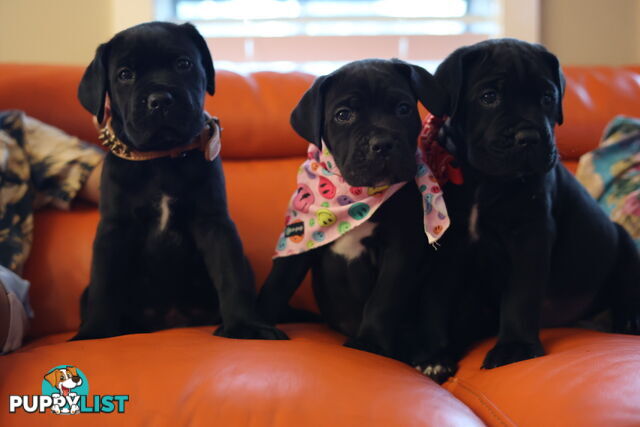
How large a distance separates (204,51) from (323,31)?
4.41 feet

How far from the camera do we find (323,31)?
3150 mm

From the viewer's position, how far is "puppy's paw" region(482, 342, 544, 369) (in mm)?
1571

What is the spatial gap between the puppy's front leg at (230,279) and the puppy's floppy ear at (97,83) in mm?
389

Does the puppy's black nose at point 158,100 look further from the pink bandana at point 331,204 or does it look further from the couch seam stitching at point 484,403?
the couch seam stitching at point 484,403

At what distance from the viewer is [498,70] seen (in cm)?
167

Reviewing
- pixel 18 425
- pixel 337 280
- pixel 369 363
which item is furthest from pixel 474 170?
pixel 18 425

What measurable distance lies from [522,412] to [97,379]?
31.8 inches

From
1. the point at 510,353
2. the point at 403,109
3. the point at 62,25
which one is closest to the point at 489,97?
the point at 403,109

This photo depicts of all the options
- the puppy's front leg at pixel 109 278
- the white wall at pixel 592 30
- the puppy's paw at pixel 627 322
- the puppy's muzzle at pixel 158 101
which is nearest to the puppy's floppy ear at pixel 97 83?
the puppy's muzzle at pixel 158 101

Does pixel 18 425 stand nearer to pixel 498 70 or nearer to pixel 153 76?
pixel 153 76

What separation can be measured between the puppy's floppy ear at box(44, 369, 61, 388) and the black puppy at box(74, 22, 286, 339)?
33cm

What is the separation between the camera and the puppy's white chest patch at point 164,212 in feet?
5.93

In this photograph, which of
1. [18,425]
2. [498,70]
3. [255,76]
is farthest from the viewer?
[255,76]

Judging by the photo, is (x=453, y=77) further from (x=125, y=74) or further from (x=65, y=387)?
(x=65, y=387)
